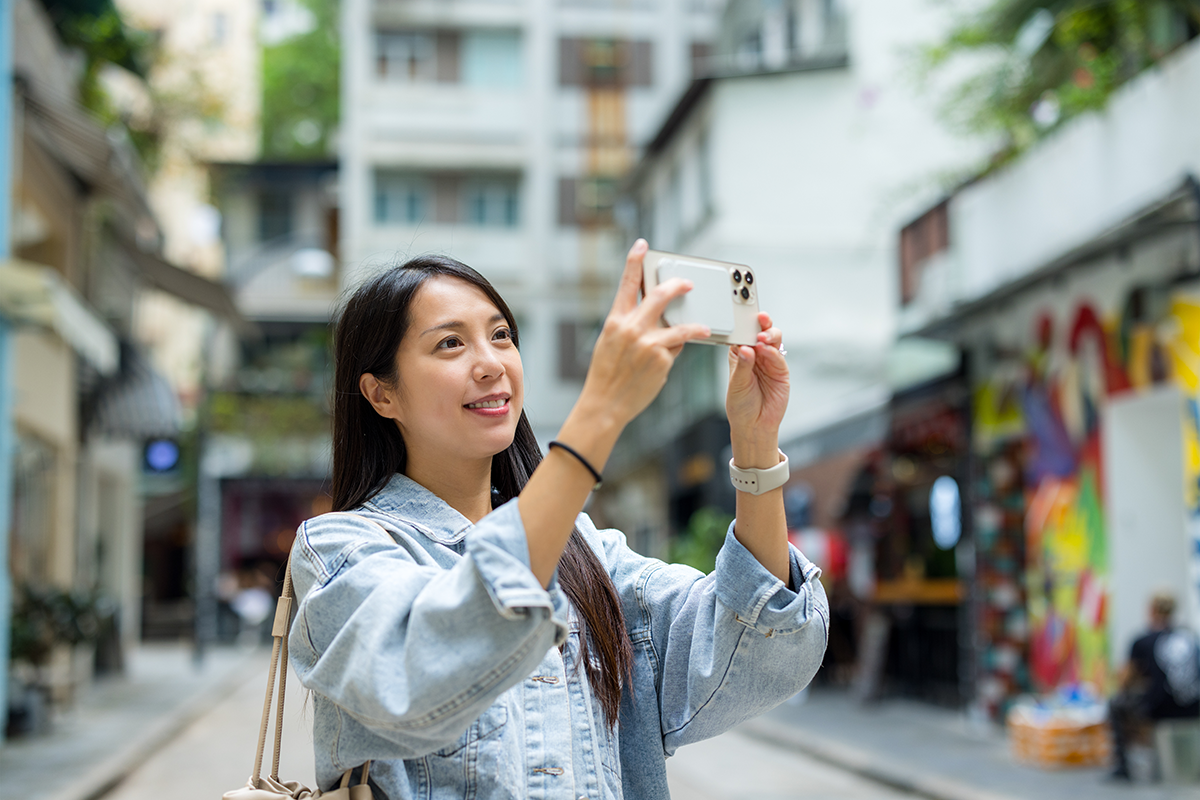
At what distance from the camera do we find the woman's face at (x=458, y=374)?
1.82 meters

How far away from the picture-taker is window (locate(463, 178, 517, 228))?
32281mm

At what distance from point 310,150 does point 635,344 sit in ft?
139

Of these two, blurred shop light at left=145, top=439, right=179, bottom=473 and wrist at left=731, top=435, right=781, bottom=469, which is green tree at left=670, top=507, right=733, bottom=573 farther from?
wrist at left=731, top=435, right=781, bottom=469

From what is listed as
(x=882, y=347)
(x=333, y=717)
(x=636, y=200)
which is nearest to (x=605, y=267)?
(x=636, y=200)

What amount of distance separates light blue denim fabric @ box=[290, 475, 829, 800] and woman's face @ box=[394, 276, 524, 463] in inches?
4.6

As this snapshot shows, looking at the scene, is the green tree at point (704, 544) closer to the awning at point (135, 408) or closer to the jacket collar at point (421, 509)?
the awning at point (135, 408)

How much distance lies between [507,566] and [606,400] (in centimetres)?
21

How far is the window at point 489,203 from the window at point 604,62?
3.04 meters

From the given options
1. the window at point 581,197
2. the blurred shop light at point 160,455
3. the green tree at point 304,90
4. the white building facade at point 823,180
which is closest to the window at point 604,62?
the window at point 581,197

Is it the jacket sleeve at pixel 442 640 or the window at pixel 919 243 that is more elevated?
the window at pixel 919 243

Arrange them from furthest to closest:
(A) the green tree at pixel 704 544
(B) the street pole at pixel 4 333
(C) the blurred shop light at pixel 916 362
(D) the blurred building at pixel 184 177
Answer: (D) the blurred building at pixel 184 177 → (A) the green tree at pixel 704 544 → (C) the blurred shop light at pixel 916 362 → (B) the street pole at pixel 4 333

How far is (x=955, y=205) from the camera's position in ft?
46.2

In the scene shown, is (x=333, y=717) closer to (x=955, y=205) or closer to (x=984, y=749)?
(x=984, y=749)

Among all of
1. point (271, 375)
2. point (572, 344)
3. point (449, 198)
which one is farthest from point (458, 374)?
point (271, 375)
